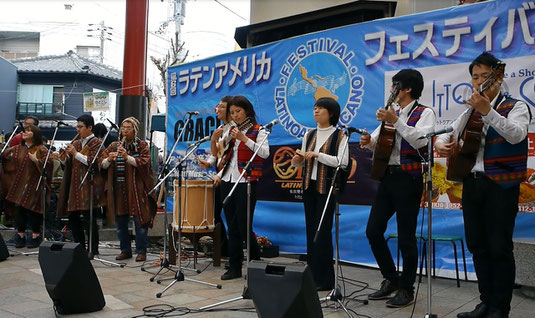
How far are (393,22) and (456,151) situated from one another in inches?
88.6

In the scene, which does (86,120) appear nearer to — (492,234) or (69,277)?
(69,277)

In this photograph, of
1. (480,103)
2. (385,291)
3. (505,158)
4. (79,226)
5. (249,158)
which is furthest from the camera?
(79,226)

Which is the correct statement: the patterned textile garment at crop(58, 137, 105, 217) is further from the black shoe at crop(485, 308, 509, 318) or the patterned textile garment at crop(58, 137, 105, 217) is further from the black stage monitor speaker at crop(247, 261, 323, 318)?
the black shoe at crop(485, 308, 509, 318)

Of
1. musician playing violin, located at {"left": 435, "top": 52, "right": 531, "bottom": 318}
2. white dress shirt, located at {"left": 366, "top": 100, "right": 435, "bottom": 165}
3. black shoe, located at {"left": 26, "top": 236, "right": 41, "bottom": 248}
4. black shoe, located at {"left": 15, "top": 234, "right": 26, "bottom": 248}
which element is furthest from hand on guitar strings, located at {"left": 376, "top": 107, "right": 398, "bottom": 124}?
black shoe, located at {"left": 15, "top": 234, "right": 26, "bottom": 248}

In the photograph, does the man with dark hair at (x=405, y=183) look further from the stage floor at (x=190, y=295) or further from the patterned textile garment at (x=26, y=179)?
the patterned textile garment at (x=26, y=179)

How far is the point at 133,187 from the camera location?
5906 mm

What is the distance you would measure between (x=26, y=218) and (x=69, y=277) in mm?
4201

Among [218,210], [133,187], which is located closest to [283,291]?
[218,210]

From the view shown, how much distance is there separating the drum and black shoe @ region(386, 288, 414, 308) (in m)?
2.42

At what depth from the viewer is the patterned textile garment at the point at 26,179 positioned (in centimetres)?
668

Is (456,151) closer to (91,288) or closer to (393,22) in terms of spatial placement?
(393,22)

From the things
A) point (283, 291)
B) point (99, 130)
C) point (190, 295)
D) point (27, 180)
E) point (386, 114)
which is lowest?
point (190, 295)

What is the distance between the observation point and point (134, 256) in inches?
254

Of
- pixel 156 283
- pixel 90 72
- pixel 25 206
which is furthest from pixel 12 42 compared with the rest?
pixel 156 283
